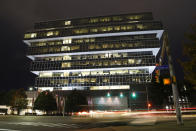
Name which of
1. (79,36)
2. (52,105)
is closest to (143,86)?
(52,105)

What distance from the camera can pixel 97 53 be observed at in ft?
294

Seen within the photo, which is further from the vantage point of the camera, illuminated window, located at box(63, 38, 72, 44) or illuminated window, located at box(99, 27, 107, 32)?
illuminated window, located at box(63, 38, 72, 44)

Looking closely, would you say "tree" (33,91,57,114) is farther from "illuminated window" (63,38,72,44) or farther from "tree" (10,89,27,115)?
"illuminated window" (63,38,72,44)

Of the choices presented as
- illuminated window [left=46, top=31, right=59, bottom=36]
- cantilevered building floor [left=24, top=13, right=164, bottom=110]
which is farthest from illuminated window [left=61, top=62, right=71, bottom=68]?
illuminated window [left=46, top=31, right=59, bottom=36]

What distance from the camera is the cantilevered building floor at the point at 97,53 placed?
273 feet

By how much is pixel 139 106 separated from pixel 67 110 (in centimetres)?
2870

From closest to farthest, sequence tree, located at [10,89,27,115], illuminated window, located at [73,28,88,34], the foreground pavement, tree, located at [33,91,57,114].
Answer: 1. the foreground pavement
2. tree, located at [33,91,57,114]
3. tree, located at [10,89,27,115]
4. illuminated window, located at [73,28,88,34]

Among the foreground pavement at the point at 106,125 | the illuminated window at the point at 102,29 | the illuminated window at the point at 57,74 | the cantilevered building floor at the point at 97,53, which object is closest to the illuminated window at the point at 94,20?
the cantilevered building floor at the point at 97,53

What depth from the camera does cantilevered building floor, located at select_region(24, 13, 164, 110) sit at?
273 ft

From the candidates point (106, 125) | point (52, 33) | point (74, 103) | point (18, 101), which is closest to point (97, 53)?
point (52, 33)

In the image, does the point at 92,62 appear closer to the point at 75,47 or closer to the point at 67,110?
the point at 75,47

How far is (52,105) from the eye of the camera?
2386 inches

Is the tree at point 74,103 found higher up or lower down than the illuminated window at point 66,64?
lower down

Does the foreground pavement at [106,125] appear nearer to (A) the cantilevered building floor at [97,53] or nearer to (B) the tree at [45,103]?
(B) the tree at [45,103]
